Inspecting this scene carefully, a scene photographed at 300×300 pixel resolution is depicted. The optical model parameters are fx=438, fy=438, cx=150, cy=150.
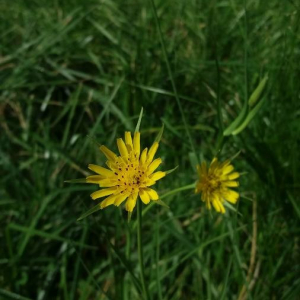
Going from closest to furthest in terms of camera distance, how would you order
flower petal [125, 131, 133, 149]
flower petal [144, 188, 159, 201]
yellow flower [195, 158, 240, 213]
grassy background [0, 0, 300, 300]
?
flower petal [144, 188, 159, 201]
flower petal [125, 131, 133, 149]
yellow flower [195, 158, 240, 213]
grassy background [0, 0, 300, 300]

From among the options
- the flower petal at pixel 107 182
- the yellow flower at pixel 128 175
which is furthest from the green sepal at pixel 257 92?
the flower petal at pixel 107 182

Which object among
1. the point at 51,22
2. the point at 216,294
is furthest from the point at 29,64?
the point at 216,294

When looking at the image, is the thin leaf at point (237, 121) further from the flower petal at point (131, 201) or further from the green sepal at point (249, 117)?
the flower petal at point (131, 201)

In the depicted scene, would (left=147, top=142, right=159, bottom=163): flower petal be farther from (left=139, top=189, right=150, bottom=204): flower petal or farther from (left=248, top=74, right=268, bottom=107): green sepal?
(left=248, top=74, right=268, bottom=107): green sepal

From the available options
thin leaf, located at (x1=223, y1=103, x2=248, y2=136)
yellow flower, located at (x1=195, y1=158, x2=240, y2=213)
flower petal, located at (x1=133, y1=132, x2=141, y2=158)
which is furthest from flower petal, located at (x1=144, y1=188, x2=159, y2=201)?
thin leaf, located at (x1=223, y1=103, x2=248, y2=136)

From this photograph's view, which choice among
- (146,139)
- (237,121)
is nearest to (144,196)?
(237,121)

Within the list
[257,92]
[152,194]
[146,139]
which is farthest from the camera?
[146,139]

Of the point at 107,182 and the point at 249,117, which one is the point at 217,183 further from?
the point at 107,182
